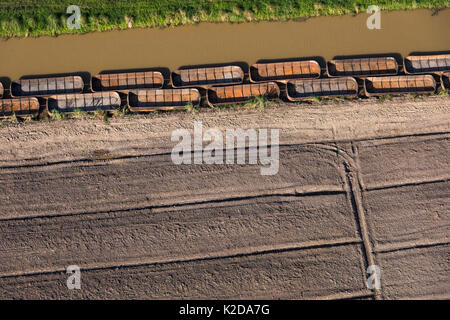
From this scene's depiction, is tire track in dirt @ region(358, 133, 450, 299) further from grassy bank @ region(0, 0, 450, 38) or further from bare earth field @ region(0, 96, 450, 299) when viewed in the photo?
grassy bank @ region(0, 0, 450, 38)

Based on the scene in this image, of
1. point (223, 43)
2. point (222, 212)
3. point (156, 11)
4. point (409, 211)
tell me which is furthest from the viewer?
point (223, 43)

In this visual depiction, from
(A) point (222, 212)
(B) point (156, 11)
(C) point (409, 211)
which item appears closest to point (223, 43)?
(B) point (156, 11)

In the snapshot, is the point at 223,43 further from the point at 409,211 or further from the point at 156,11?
the point at 409,211

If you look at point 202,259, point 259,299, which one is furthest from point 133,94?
point 259,299

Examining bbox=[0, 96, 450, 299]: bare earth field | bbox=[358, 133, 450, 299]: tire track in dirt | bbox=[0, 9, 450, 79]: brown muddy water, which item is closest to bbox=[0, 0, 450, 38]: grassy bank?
bbox=[0, 9, 450, 79]: brown muddy water

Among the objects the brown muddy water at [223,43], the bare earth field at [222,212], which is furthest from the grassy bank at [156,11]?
the bare earth field at [222,212]

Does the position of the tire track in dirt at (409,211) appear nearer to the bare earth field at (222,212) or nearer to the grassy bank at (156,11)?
the bare earth field at (222,212)
